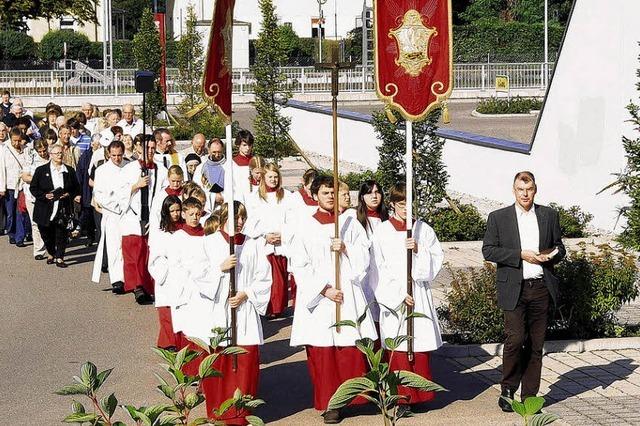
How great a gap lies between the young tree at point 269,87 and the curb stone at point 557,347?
36.1ft

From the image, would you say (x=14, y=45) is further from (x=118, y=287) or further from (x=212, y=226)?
(x=212, y=226)

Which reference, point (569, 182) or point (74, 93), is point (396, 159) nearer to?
point (569, 182)

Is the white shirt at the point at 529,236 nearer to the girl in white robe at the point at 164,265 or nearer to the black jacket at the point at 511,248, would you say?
the black jacket at the point at 511,248

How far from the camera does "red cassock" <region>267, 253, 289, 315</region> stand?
1350 centimetres

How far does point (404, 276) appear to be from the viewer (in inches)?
380

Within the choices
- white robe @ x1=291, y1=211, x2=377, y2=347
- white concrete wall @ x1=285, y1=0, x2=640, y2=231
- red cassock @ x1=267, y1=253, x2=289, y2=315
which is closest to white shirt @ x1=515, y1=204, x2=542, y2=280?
white robe @ x1=291, y1=211, x2=377, y2=347

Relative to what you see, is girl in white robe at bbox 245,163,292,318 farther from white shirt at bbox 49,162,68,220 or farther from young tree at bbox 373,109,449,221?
white shirt at bbox 49,162,68,220

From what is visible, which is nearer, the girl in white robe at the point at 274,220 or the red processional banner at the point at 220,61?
the red processional banner at the point at 220,61

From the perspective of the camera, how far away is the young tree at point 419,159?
17.3 m

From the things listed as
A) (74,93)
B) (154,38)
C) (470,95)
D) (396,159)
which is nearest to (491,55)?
(470,95)

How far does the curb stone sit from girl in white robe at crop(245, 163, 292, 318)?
2561mm

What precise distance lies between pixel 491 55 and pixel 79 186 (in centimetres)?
3722

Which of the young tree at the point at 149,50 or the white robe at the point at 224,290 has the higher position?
the young tree at the point at 149,50

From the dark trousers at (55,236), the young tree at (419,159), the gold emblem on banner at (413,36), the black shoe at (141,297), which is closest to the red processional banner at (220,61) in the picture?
the gold emblem on banner at (413,36)
